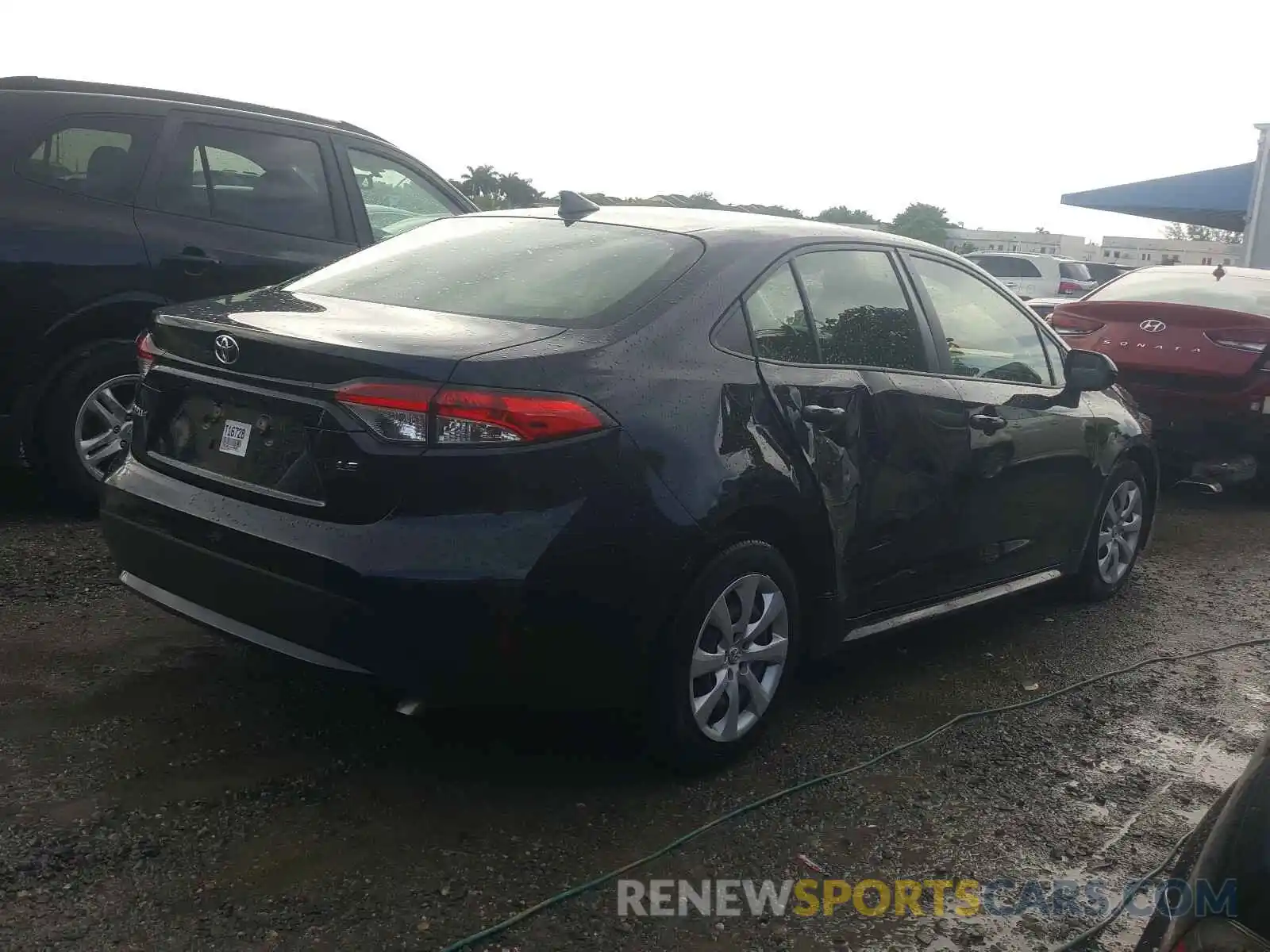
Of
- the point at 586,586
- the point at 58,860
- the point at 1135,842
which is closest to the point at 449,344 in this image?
the point at 586,586

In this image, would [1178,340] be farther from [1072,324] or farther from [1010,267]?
[1010,267]

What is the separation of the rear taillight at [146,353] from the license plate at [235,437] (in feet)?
1.52

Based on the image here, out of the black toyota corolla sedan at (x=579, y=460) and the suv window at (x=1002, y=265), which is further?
the suv window at (x=1002, y=265)

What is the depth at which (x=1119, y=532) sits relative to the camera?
19.0ft

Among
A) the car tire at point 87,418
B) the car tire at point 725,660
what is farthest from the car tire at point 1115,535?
the car tire at point 87,418

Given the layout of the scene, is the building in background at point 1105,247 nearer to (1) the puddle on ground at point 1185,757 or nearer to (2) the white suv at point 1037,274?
(2) the white suv at point 1037,274

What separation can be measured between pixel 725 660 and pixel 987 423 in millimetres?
1543

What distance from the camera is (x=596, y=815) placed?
11.0 ft

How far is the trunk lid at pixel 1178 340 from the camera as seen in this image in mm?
7691

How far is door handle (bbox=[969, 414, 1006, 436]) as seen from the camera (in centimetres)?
445

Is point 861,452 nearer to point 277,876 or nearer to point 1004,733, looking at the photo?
point 1004,733

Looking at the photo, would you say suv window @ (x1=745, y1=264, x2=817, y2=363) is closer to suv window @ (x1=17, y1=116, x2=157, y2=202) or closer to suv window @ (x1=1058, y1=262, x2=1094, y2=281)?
suv window @ (x1=17, y1=116, x2=157, y2=202)

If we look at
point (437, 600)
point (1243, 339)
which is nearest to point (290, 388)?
point (437, 600)

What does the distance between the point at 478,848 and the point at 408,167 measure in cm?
468
